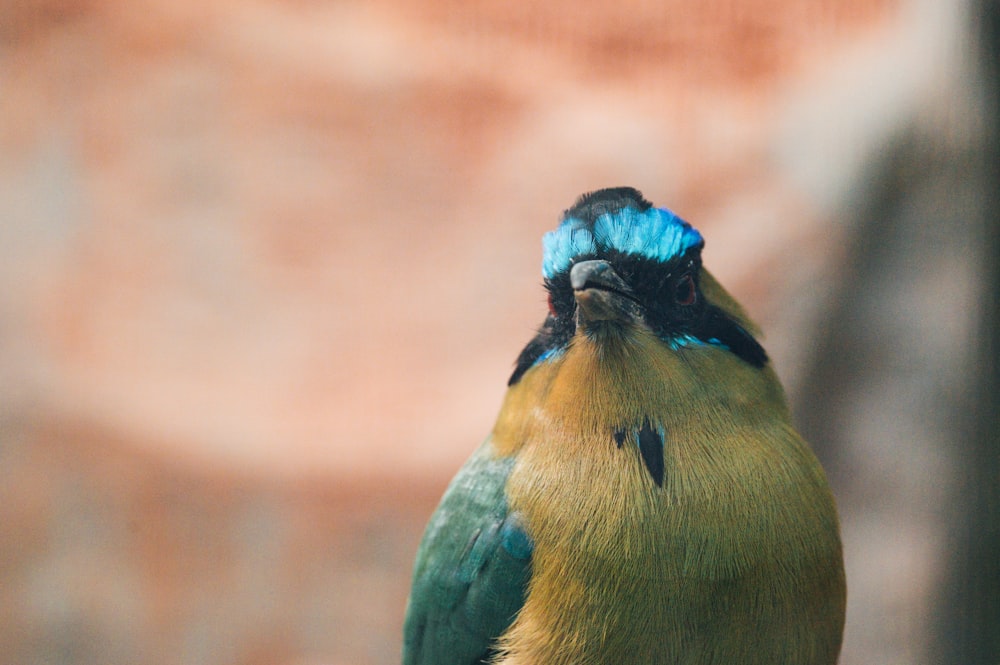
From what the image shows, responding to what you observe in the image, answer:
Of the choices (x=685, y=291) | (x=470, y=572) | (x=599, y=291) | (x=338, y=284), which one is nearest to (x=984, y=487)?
(x=685, y=291)

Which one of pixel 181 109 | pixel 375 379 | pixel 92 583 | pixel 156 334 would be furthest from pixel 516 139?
pixel 92 583

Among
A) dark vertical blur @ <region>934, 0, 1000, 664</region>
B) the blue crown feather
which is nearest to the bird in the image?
the blue crown feather

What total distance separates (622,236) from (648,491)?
495 mm

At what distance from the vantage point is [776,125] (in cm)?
348

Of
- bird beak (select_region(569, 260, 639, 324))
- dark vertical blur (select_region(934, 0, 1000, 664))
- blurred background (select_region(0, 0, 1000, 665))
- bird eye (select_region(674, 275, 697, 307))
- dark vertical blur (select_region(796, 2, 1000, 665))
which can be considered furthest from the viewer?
blurred background (select_region(0, 0, 1000, 665))

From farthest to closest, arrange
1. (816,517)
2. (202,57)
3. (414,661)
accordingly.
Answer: (202,57) < (414,661) < (816,517)

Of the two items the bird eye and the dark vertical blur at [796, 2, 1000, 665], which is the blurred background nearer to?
the dark vertical blur at [796, 2, 1000, 665]

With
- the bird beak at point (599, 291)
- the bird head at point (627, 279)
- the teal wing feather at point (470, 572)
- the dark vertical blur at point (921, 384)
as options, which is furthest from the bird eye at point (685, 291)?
the dark vertical blur at point (921, 384)

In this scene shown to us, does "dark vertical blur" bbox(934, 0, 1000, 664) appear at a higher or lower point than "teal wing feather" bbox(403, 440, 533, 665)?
higher

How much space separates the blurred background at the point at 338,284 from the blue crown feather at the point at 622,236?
5.88ft

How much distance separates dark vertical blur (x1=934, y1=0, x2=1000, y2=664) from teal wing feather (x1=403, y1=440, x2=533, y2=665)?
1.82 m

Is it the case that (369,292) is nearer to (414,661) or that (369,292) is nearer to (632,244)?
(414,661)

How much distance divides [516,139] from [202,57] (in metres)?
1.30

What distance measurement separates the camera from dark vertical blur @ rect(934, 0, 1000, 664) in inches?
117
